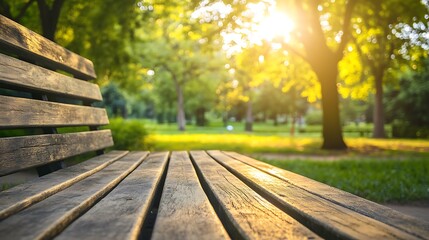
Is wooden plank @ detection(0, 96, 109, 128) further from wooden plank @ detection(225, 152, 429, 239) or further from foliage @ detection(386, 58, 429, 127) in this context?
foliage @ detection(386, 58, 429, 127)

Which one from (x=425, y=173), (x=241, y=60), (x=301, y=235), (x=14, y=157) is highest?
(x=241, y=60)

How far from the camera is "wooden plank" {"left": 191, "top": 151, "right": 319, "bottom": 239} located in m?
1.15

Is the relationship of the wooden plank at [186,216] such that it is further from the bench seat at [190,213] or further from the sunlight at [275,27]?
the sunlight at [275,27]

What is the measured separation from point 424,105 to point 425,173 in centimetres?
2703

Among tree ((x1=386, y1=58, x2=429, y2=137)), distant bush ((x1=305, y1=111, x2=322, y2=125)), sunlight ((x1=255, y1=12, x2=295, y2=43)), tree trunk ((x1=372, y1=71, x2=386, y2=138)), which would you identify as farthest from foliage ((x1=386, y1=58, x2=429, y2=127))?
sunlight ((x1=255, y1=12, x2=295, y2=43))

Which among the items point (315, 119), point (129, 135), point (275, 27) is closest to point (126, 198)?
point (129, 135)

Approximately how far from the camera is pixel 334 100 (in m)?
14.0

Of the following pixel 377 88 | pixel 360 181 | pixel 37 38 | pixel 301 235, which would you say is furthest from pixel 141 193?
pixel 377 88

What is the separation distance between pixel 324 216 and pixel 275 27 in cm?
1464

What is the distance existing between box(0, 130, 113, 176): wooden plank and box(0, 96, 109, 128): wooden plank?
0.28 ft

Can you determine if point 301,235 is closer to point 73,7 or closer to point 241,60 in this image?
point 73,7

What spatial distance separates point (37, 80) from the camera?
2.31 meters

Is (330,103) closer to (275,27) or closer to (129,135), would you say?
(275,27)

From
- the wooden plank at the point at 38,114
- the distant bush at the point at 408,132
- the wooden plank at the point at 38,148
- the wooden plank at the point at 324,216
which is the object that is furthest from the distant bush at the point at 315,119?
the wooden plank at the point at 324,216
